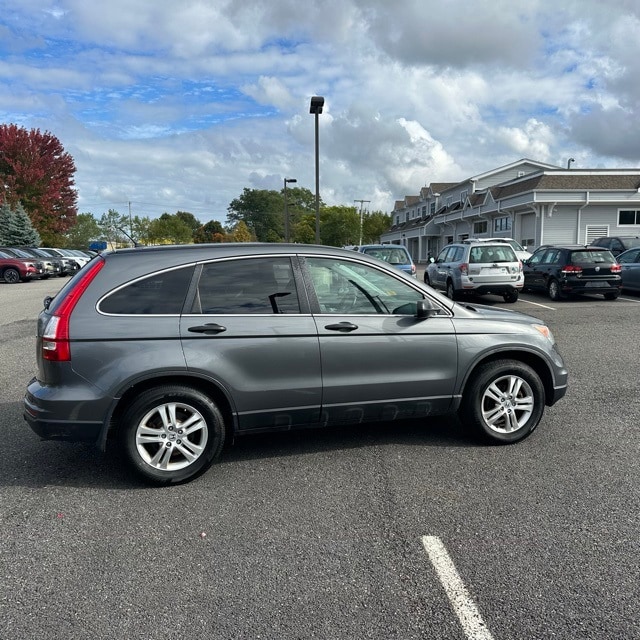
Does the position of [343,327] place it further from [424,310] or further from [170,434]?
[170,434]

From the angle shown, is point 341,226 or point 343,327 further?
point 341,226

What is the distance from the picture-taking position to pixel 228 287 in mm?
4121

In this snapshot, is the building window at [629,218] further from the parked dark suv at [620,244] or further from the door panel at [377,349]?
the door panel at [377,349]

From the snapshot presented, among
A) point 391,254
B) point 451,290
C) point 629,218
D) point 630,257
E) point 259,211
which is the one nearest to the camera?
point 451,290

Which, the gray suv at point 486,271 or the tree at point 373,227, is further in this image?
the tree at point 373,227

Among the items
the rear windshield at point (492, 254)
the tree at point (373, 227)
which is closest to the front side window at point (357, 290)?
the rear windshield at point (492, 254)

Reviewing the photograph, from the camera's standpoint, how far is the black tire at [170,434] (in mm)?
3816

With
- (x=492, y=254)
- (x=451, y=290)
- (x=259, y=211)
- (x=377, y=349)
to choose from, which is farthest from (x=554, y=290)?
(x=259, y=211)

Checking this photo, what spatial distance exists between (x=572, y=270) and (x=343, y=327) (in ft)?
40.6

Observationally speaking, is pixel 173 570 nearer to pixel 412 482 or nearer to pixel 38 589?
pixel 38 589

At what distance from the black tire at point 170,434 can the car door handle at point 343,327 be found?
102cm

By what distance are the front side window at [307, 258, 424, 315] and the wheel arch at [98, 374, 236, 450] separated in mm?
1000

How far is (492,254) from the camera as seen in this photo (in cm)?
1466

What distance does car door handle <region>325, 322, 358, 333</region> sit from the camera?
415 cm
